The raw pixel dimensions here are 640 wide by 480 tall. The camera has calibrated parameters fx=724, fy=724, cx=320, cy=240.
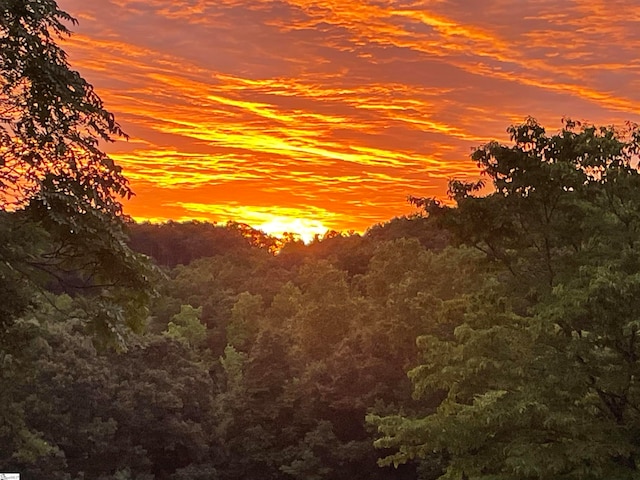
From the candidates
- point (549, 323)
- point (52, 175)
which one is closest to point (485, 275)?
point (549, 323)

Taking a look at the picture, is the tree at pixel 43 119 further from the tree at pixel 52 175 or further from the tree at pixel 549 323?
the tree at pixel 549 323

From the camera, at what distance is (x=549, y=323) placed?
442 inches

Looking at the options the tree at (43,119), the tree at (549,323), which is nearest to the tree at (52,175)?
the tree at (43,119)

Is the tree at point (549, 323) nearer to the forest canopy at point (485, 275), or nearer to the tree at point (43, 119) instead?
the forest canopy at point (485, 275)

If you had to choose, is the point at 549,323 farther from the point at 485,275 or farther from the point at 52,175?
the point at 52,175

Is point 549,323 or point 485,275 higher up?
point 485,275

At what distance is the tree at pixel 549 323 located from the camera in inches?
427

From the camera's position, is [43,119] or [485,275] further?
[485,275]

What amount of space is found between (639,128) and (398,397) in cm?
1987

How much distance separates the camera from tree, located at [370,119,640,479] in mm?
10852

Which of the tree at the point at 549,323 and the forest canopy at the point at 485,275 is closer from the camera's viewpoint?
the forest canopy at the point at 485,275

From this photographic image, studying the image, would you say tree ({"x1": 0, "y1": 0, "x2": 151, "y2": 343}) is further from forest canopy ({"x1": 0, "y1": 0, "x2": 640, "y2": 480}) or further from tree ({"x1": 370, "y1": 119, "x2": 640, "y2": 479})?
tree ({"x1": 370, "y1": 119, "x2": 640, "y2": 479})

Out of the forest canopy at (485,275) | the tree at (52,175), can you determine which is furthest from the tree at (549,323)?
the tree at (52,175)

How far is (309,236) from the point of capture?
7562 cm
